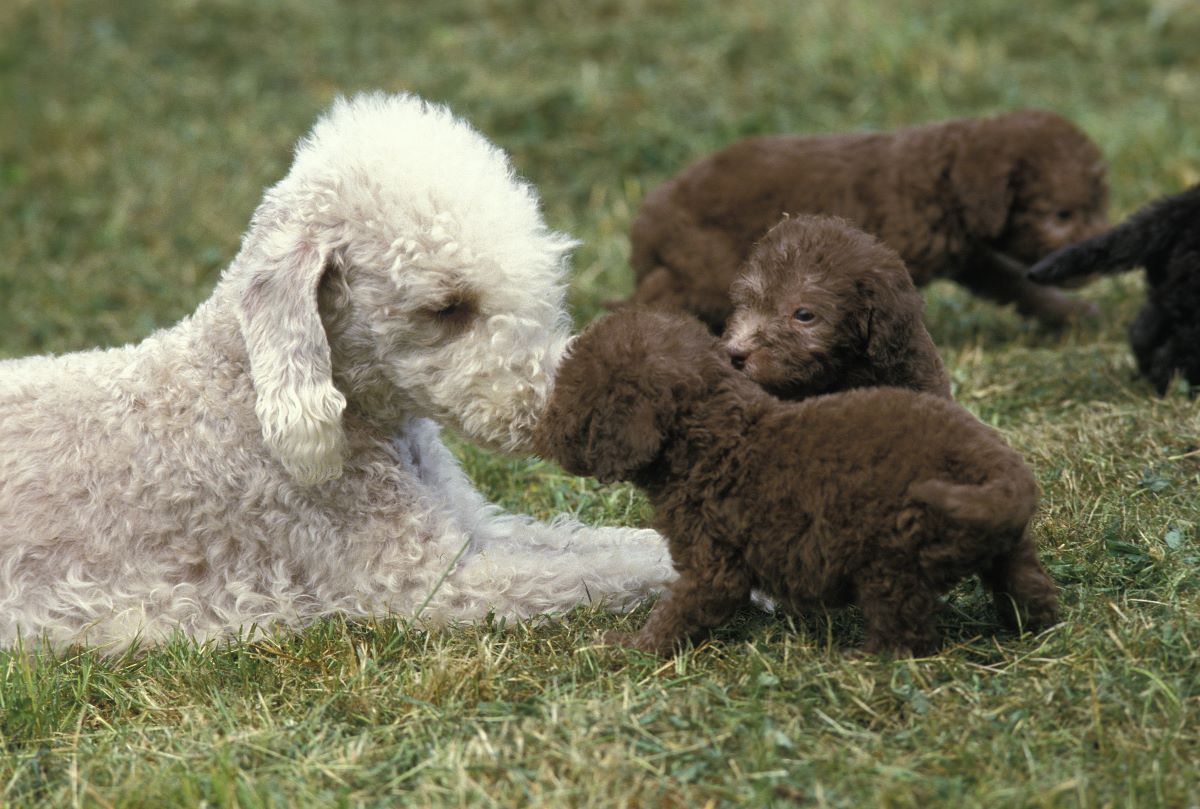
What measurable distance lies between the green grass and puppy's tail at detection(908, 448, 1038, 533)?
462mm

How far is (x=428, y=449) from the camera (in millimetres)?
4289

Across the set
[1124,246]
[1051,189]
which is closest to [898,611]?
[1124,246]

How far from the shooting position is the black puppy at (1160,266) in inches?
207

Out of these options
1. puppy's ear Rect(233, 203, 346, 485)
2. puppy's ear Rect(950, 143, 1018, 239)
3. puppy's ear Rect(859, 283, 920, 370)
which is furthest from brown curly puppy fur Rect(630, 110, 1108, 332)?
puppy's ear Rect(233, 203, 346, 485)

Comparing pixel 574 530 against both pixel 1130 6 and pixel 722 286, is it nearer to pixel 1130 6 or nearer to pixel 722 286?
pixel 722 286

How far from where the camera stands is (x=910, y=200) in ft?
20.1

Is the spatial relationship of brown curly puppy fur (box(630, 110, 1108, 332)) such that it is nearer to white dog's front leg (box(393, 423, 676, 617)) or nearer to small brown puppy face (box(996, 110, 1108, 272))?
small brown puppy face (box(996, 110, 1108, 272))

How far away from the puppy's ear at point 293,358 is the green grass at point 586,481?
569 millimetres

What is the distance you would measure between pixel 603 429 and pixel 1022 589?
111cm

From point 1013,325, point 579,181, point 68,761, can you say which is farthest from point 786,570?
point 579,181

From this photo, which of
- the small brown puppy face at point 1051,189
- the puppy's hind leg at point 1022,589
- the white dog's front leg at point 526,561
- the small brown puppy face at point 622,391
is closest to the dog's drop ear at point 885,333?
the small brown puppy face at point 622,391

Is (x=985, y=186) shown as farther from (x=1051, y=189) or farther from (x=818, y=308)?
(x=818, y=308)

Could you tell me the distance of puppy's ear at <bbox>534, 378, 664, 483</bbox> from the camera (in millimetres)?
3359

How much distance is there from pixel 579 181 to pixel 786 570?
563cm
